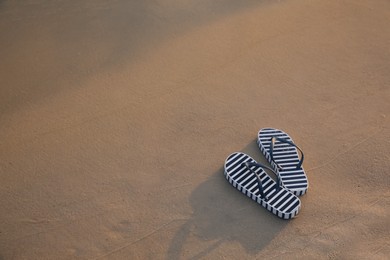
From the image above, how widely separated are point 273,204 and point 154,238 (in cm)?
155

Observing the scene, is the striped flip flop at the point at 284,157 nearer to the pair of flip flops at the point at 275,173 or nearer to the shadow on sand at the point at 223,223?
the pair of flip flops at the point at 275,173

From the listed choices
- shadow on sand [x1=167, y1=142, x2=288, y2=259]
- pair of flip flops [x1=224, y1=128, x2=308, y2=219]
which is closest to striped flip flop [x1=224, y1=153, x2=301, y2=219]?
pair of flip flops [x1=224, y1=128, x2=308, y2=219]

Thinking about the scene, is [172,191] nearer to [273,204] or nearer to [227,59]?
[273,204]

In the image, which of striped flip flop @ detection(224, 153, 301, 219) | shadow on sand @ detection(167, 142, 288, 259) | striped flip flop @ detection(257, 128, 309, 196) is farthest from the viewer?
striped flip flop @ detection(257, 128, 309, 196)

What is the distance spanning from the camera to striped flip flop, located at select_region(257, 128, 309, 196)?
663 cm

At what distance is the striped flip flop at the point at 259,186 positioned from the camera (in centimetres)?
634

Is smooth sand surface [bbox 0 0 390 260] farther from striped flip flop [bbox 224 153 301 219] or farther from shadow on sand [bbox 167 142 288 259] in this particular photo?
striped flip flop [bbox 224 153 301 219]

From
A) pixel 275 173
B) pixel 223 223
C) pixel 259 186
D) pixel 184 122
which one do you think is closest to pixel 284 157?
pixel 275 173

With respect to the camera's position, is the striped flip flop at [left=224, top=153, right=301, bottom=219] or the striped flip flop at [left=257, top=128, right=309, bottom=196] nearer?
the striped flip flop at [left=224, top=153, right=301, bottom=219]

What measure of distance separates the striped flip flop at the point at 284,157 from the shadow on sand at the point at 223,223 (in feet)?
1.77

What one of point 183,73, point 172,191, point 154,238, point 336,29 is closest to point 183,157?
point 172,191

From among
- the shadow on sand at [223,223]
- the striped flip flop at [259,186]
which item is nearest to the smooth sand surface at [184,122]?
the shadow on sand at [223,223]

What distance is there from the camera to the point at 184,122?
762 centimetres

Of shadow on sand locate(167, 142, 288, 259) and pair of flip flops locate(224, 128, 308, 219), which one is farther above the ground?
pair of flip flops locate(224, 128, 308, 219)
